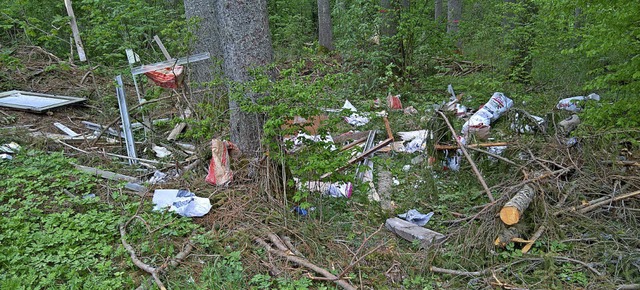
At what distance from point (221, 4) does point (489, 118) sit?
4.06 meters

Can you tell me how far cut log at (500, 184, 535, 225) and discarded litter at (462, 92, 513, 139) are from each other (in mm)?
1880

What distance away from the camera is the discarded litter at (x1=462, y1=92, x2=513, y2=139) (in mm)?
6027

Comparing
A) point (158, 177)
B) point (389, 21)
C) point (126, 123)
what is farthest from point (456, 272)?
point (389, 21)

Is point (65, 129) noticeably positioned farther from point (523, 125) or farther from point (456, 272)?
point (523, 125)

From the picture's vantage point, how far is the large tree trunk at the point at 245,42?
4527mm

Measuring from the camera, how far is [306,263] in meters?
3.60

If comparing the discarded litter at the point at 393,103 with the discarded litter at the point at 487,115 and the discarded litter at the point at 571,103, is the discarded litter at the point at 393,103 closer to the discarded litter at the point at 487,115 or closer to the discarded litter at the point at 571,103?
the discarded litter at the point at 487,115

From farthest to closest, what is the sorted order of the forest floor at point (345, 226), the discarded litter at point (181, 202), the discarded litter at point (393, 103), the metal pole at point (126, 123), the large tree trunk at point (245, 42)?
the discarded litter at point (393, 103) < the metal pole at point (126, 123) < the large tree trunk at point (245, 42) < the discarded litter at point (181, 202) < the forest floor at point (345, 226)

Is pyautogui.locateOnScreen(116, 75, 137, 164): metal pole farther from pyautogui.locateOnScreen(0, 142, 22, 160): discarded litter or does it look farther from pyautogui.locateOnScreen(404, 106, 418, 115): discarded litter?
pyautogui.locateOnScreen(404, 106, 418, 115): discarded litter

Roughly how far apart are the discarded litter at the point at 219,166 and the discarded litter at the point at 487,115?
310cm

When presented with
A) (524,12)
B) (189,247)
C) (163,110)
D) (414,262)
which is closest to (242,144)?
(189,247)

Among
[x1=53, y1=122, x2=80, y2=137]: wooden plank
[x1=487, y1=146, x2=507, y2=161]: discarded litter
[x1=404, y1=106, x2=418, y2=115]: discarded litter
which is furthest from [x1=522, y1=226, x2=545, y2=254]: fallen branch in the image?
[x1=53, y1=122, x2=80, y2=137]: wooden plank

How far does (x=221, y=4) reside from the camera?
456 centimetres

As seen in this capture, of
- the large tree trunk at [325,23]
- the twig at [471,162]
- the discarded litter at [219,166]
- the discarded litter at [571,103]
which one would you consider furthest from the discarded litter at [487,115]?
the large tree trunk at [325,23]
